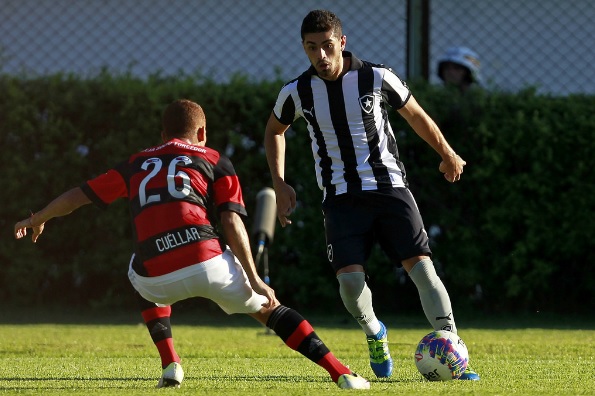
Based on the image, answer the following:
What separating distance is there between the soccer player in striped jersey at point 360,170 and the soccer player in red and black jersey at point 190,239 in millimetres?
739

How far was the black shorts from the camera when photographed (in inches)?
236

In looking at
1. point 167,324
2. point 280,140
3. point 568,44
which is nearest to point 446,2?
point 568,44

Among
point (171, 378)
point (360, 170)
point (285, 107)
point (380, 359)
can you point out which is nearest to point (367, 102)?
point (360, 170)

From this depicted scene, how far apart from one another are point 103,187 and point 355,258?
1434 mm

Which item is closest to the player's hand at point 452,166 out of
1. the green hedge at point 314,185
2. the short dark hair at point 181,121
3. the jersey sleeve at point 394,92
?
the jersey sleeve at point 394,92

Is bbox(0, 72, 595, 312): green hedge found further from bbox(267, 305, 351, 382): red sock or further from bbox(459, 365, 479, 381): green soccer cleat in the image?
bbox(267, 305, 351, 382): red sock

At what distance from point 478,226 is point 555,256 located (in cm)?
77

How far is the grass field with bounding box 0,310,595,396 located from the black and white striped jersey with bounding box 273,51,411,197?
42.8 inches

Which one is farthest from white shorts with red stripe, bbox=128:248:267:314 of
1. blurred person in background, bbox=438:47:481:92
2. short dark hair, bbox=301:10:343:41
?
blurred person in background, bbox=438:47:481:92

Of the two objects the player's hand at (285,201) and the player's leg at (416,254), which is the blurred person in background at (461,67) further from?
the player's hand at (285,201)

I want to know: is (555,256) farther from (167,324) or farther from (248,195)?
(167,324)

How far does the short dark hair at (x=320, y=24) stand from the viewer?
19.6ft

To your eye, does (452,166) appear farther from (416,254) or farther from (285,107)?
(285,107)

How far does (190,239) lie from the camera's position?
17.0 feet
